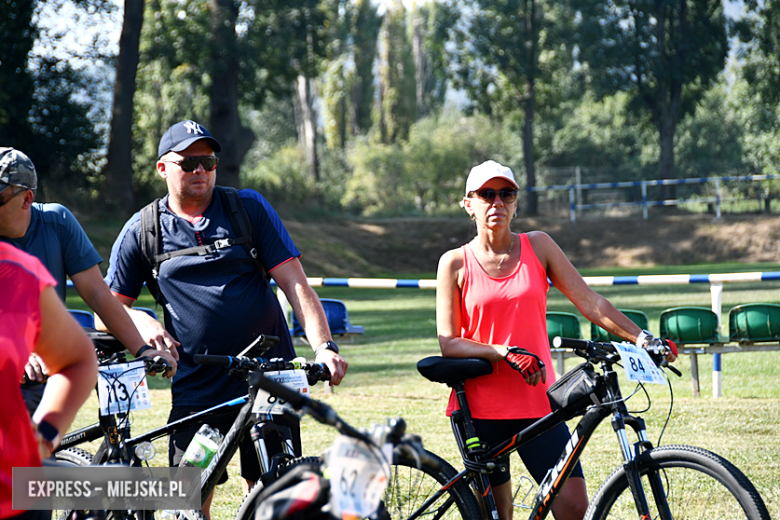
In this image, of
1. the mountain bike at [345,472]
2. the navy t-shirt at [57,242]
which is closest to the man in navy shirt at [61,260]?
the navy t-shirt at [57,242]

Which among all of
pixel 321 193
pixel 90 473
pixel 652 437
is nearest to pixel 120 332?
pixel 90 473

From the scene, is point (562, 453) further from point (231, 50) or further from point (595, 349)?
point (231, 50)

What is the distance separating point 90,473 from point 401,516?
1.44 meters

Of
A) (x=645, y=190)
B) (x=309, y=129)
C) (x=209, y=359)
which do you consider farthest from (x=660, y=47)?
(x=209, y=359)

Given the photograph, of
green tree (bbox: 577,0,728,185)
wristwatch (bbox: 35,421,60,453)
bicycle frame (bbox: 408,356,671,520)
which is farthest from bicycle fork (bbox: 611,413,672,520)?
green tree (bbox: 577,0,728,185)

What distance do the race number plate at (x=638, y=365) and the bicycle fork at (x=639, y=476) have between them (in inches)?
6.3

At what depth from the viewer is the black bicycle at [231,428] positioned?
3.27 m

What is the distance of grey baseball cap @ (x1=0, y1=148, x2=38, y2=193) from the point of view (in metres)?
3.06

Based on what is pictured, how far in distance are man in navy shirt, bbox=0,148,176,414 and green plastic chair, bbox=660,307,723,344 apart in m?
6.21

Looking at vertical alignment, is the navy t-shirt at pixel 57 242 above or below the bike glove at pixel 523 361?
above

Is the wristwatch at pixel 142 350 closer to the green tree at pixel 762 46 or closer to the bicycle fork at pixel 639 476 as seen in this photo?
the bicycle fork at pixel 639 476

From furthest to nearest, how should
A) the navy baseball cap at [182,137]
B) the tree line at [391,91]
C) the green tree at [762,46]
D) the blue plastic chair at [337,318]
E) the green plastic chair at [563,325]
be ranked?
the green tree at [762,46]
the tree line at [391,91]
the blue plastic chair at [337,318]
the green plastic chair at [563,325]
the navy baseball cap at [182,137]

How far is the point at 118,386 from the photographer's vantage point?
3574 mm

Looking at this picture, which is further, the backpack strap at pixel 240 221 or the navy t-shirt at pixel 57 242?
the backpack strap at pixel 240 221
